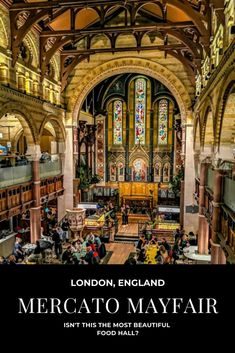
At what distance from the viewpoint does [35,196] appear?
13578 mm

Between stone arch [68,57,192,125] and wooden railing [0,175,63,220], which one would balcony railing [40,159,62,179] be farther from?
stone arch [68,57,192,125]

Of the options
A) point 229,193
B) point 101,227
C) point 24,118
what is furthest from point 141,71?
point 229,193

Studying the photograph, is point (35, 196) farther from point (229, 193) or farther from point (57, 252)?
point (229, 193)

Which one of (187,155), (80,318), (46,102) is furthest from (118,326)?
(187,155)

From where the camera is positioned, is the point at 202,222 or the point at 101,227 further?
the point at 101,227

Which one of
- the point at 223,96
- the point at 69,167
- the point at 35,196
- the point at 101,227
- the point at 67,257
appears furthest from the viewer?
the point at 69,167

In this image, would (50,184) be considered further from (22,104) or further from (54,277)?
(54,277)

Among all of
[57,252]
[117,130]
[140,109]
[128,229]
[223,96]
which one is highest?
[140,109]

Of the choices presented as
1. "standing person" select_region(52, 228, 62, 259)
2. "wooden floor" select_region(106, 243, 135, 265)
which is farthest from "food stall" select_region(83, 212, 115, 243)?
"standing person" select_region(52, 228, 62, 259)

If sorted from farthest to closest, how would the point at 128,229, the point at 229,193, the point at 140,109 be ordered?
the point at 140,109
the point at 128,229
the point at 229,193

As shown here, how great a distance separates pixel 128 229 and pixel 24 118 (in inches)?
365

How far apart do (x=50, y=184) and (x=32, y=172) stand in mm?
2702

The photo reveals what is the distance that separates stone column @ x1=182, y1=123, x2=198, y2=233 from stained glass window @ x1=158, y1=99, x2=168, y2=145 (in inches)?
274

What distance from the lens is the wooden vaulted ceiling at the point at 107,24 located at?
35.5ft
